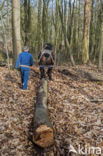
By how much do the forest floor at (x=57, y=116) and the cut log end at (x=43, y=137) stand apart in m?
0.13

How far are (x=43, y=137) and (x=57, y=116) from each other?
1431 mm

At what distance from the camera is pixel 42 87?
616 cm

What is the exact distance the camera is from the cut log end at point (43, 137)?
3.29 m

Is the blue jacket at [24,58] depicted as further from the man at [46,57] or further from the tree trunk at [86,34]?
the tree trunk at [86,34]

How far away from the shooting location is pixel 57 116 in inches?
184

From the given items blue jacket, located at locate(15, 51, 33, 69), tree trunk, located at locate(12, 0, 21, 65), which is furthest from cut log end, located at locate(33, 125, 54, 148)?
tree trunk, located at locate(12, 0, 21, 65)

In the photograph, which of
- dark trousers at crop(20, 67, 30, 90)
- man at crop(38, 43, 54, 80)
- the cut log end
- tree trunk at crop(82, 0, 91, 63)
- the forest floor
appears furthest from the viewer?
tree trunk at crop(82, 0, 91, 63)

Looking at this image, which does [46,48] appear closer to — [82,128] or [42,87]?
[42,87]

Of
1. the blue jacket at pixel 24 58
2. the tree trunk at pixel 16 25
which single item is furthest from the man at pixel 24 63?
the tree trunk at pixel 16 25

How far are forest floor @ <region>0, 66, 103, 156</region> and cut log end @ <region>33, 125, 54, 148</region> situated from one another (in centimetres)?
13

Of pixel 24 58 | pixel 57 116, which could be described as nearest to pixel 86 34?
pixel 24 58

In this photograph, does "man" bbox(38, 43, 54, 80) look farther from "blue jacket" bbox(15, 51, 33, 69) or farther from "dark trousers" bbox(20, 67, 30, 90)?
"dark trousers" bbox(20, 67, 30, 90)

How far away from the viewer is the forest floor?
11.2ft

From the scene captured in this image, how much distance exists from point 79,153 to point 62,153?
14.7 inches
